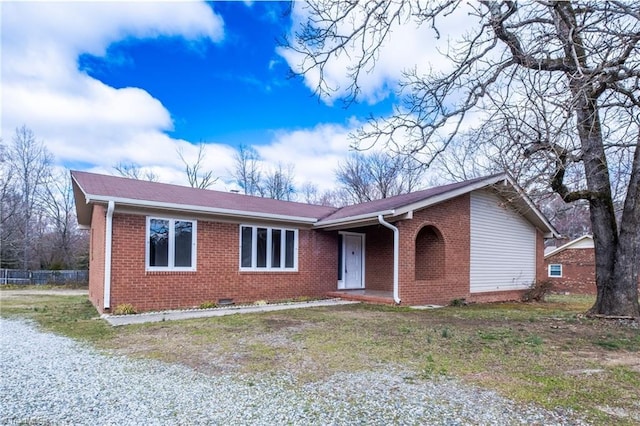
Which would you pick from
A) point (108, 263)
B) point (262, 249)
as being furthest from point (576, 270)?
point (108, 263)

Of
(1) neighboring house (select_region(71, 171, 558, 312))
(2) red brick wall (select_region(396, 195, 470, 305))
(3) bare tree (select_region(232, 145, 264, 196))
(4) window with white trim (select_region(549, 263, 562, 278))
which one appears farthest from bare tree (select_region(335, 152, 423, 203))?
(2) red brick wall (select_region(396, 195, 470, 305))

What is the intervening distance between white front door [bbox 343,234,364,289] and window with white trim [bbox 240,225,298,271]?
2.31 m

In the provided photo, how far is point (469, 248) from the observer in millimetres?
13867

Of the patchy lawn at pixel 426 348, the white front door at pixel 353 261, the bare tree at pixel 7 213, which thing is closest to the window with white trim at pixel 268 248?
the white front door at pixel 353 261

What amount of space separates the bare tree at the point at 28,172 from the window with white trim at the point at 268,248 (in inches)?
988

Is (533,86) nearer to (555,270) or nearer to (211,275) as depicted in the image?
(211,275)

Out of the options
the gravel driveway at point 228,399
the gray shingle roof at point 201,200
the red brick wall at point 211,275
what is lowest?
the gravel driveway at point 228,399

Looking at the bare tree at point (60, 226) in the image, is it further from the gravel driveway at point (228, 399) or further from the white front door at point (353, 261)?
the gravel driveway at point (228, 399)

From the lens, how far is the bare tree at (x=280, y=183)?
38156 mm

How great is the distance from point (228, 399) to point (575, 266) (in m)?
26.5

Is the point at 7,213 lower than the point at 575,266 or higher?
higher

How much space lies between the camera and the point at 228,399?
13.0ft

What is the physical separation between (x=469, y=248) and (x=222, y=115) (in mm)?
14576

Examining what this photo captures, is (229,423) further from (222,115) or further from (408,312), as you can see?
(222,115)
